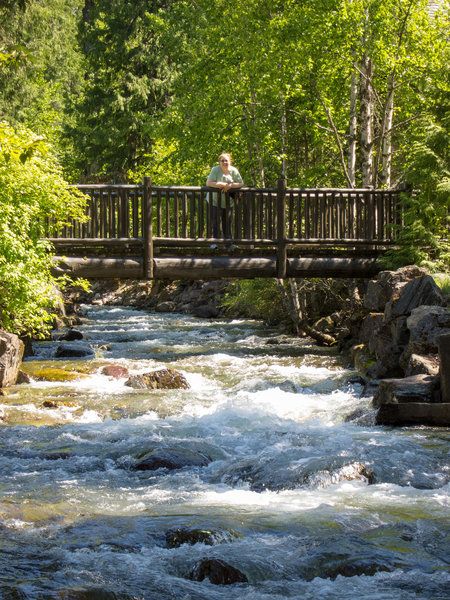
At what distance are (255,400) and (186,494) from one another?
4113 millimetres

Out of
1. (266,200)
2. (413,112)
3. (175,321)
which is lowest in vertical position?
(175,321)

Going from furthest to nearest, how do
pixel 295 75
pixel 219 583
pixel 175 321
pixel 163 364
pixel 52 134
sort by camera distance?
pixel 52 134 → pixel 175 321 → pixel 295 75 → pixel 163 364 → pixel 219 583

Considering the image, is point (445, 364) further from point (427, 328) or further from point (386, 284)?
point (386, 284)

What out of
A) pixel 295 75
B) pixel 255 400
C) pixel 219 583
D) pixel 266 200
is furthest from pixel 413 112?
pixel 219 583

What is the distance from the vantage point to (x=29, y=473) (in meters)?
7.02

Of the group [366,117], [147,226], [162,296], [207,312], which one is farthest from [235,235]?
[162,296]

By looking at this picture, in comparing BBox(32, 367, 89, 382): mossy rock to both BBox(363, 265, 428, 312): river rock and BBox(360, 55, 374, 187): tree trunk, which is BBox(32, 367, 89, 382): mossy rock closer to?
BBox(363, 265, 428, 312): river rock

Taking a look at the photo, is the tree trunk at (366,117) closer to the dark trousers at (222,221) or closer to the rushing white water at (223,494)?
the dark trousers at (222,221)

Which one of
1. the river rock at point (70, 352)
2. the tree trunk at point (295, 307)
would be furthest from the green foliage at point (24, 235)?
the tree trunk at point (295, 307)

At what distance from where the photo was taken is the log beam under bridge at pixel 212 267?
14.5m

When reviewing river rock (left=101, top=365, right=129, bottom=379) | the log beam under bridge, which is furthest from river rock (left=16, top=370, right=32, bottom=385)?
the log beam under bridge

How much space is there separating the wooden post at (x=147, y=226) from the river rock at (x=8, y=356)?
12.1 feet

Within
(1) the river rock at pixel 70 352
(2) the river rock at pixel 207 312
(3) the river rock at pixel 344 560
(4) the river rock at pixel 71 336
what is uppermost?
(3) the river rock at pixel 344 560

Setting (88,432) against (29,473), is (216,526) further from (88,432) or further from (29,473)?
(88,432)
